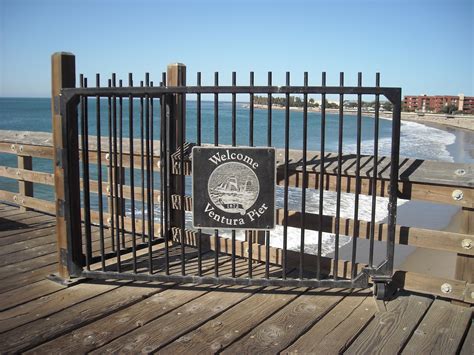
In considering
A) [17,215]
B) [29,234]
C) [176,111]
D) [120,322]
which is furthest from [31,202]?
[120,322]

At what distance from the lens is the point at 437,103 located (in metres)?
154

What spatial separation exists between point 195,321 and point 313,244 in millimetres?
5512

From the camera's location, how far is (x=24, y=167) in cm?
618

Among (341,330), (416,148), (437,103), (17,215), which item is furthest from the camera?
(437,103)

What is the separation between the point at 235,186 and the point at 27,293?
175 centimetres

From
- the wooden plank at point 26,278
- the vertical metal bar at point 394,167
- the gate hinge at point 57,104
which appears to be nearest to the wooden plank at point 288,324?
the vertical metal bar at point 394,167

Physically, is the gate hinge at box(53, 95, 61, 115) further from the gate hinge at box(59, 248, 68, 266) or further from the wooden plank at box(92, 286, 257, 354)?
the wooden plank at box(92, 286, 257, 354)

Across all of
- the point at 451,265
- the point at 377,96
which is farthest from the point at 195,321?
the point at 451,265

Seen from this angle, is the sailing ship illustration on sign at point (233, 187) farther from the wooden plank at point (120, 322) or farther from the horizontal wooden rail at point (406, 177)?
the wooden plank at point (120, 322)

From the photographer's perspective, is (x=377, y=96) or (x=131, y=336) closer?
(x=131, y=336)

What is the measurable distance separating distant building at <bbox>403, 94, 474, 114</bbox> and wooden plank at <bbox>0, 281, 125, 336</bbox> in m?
151

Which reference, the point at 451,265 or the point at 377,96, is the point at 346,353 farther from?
the point at 451,265

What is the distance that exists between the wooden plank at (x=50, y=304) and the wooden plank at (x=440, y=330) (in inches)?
88.1

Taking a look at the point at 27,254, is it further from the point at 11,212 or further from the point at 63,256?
the point at 11,212
